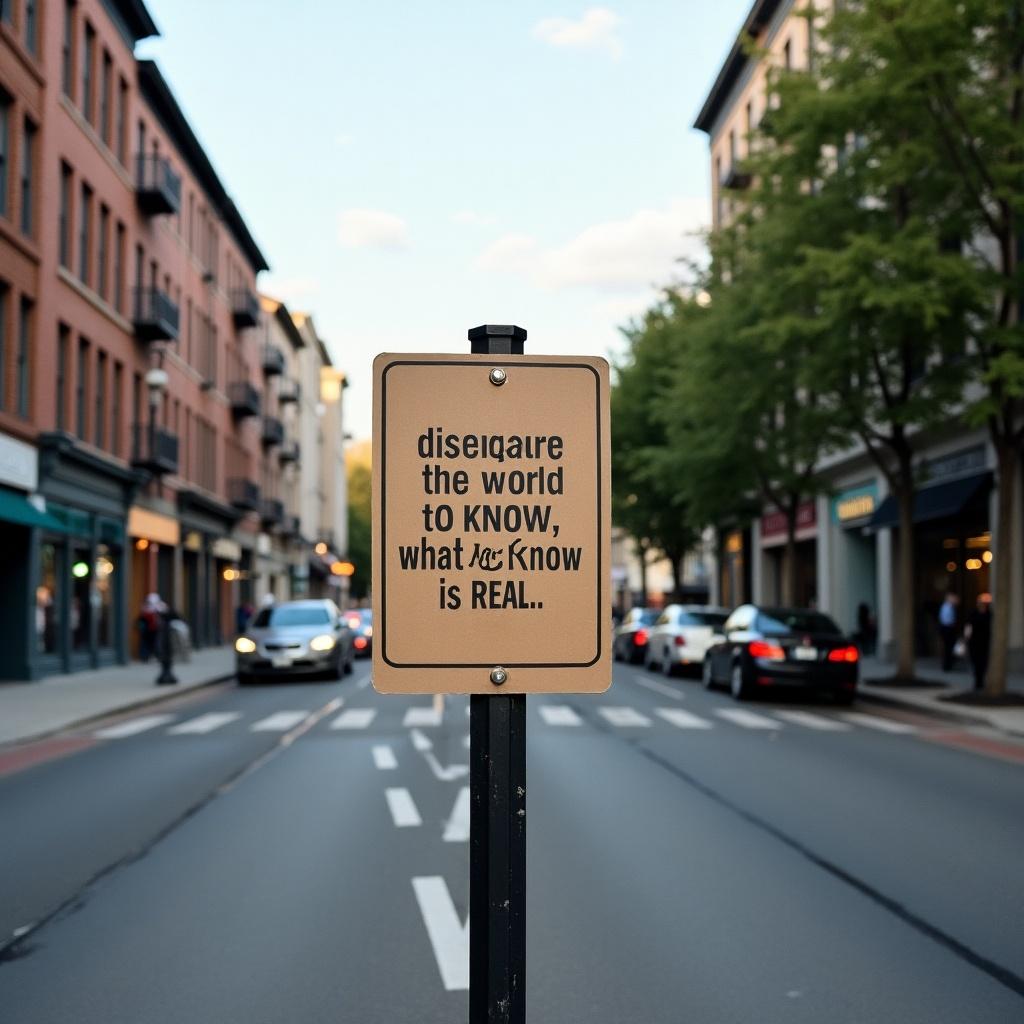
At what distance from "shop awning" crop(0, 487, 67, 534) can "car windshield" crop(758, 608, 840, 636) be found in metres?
13.2

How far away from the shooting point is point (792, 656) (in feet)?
→ 70.1

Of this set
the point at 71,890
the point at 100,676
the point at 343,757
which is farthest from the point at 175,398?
the point at 71,890

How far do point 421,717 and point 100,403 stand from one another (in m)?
17.7

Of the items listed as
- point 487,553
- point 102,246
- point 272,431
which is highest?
point 102,246

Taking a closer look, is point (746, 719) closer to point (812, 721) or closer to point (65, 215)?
point (812, 721)

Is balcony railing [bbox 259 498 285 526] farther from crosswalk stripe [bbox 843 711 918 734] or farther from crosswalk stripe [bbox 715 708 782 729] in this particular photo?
crosswalk stripe [bbox 843 711 918 734]

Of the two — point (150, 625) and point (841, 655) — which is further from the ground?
point (841, 655)

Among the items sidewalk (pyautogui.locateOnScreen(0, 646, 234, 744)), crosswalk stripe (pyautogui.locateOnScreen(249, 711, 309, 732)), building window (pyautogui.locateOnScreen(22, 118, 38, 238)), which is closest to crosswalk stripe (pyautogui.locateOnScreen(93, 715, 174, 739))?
sidewalk (pyautogui.locateOnScreen(0, 646, 234, 744))

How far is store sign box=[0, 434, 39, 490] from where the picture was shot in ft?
83.5

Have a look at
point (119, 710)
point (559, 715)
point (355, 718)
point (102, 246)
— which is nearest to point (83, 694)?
point (119, 710)

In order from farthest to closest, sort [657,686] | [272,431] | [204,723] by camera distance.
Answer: [272,431] < [657,686] < [204,723]

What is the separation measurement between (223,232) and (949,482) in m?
33.2

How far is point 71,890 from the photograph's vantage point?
737cm

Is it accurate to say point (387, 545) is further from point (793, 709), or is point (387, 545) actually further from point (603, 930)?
point (793, 709)
